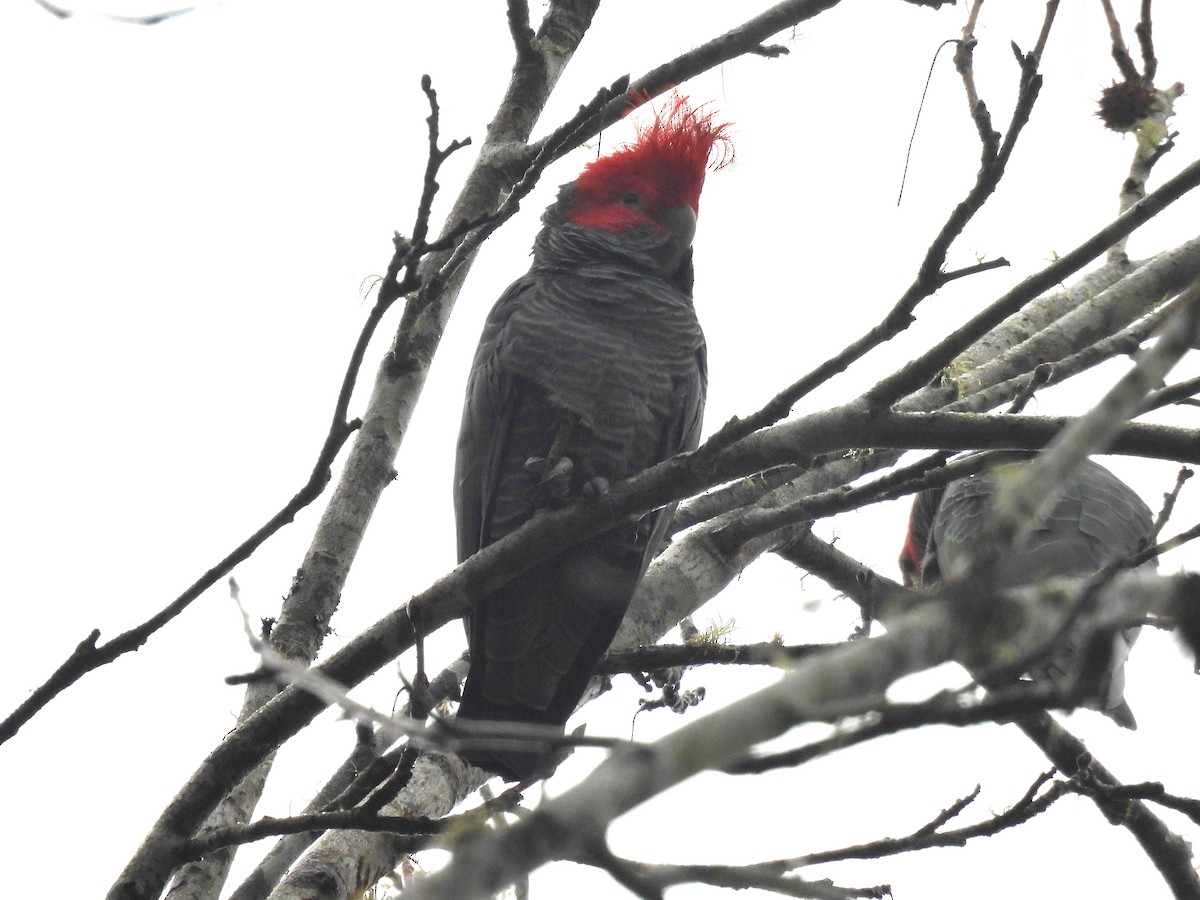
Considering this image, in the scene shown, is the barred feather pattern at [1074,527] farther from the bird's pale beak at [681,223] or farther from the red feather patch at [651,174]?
the red feather patch at [651,174]

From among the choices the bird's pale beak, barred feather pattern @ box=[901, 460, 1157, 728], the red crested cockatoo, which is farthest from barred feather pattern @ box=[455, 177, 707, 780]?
barred feather pattern @ box=[901, 460, 1157, 728]

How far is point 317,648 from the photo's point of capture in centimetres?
383

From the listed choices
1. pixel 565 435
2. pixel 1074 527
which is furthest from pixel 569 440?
pixel 1074 527

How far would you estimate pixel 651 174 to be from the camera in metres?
5.66

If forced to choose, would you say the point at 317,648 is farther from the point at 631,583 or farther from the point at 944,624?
the point at 944,624

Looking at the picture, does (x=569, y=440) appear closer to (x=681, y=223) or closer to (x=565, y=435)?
(x=565, y=435)

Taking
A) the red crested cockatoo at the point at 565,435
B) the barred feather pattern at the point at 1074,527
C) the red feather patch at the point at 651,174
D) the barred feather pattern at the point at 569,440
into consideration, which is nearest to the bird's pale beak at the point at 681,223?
the red feather patch at the point at 651,174

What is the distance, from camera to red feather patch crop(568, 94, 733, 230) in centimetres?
561

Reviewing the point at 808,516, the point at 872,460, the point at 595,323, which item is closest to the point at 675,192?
the point at 595,323

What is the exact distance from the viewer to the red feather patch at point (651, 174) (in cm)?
561

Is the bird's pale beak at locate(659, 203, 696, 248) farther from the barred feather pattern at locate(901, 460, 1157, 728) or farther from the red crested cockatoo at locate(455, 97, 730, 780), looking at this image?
the barred feather pattern at locate(901, 460, 1157, 728)

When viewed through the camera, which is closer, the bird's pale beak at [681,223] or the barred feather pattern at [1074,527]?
the barred feather pattern at [1074,527]

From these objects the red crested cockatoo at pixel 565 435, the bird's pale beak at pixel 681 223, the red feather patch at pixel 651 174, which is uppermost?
the red feather patch at pixel 651 174

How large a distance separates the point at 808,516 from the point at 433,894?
2484 millimetres
